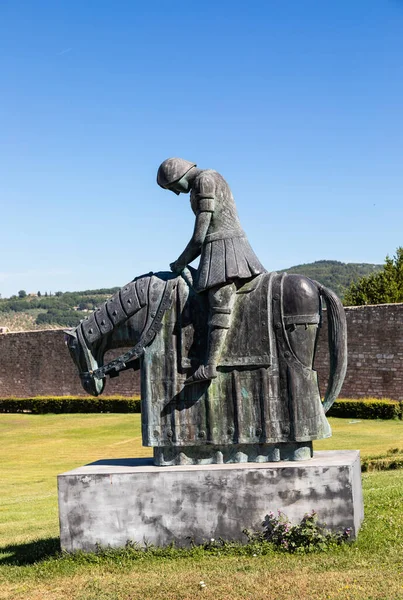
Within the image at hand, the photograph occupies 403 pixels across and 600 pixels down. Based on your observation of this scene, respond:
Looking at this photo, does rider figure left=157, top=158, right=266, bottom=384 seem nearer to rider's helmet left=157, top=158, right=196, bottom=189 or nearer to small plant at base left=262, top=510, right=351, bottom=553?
rider's helmet left=157, top=158, right=196, bottom=189

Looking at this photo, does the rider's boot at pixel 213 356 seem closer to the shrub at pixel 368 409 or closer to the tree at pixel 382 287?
the shrub at pixel 368 409

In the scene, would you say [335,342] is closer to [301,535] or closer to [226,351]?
[226,351]

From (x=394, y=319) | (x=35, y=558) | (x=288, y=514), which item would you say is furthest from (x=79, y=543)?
(x=394, y=319)

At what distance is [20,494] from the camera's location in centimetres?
1238

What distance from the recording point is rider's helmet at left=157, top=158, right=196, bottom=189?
6.20 meters

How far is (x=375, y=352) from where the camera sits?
22.1 metres

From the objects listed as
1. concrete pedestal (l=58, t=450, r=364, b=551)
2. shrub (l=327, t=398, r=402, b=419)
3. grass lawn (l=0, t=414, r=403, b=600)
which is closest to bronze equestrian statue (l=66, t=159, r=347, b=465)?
concrete pedestal (l=58, t=450, r=364, b=551)

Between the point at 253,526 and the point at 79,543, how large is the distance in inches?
48.9

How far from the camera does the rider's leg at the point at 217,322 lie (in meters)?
5.90

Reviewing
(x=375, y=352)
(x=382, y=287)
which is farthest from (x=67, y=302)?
(x=375, y=352)

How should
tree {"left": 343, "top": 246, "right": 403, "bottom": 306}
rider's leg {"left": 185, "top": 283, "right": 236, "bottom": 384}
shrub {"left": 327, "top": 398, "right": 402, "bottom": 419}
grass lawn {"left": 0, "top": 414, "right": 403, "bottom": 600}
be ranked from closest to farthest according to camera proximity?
grass lawn {"left": 0, "top": 414, "right": 403, "bottom": 600}
rider's leg {"left": 185, "top": 283, "right": 236, "bottom": 384}
shrub {"left": 327, "top": 398, "right": 402, "bottom": 419}
tree {"left": 343, "top": 246, "right": 403, "bottom": 306}

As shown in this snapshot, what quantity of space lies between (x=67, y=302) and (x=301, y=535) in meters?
116

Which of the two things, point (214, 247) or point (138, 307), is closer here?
point (214, 247)

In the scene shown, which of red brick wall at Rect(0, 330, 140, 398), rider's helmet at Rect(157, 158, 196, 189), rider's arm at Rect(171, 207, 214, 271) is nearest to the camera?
rider's arm at Rect(171, 207, 214, 271)
